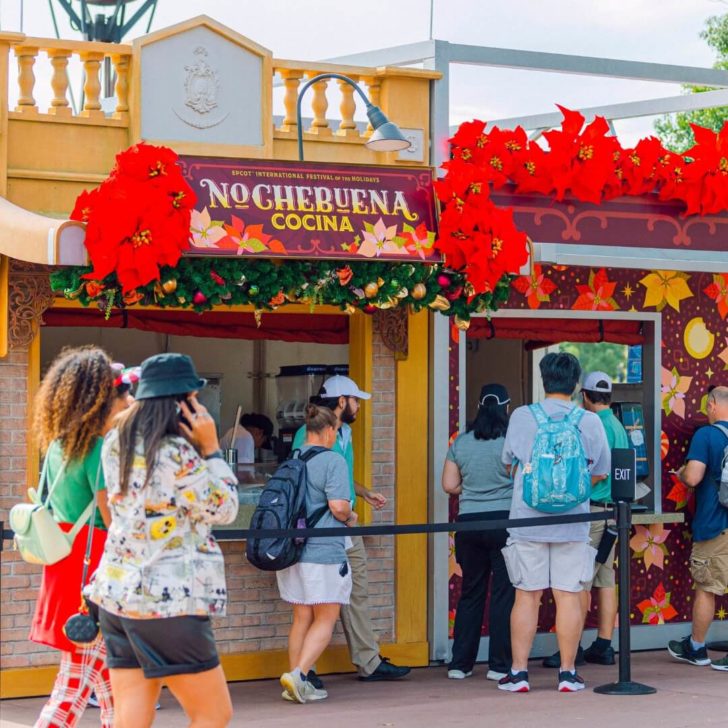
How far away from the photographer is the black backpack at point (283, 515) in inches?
301

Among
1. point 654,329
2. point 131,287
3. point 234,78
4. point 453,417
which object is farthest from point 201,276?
→ point 654,329

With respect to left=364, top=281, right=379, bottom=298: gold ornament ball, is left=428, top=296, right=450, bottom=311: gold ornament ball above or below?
below

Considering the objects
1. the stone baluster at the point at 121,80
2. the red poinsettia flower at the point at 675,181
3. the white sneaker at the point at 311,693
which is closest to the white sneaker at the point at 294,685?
A: the white sneaker at the point at 311,693

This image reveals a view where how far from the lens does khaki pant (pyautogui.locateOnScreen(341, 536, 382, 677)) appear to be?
8242 millimetres

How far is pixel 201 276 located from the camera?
7.51 metres

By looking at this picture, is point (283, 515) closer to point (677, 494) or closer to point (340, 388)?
point (340, 388)

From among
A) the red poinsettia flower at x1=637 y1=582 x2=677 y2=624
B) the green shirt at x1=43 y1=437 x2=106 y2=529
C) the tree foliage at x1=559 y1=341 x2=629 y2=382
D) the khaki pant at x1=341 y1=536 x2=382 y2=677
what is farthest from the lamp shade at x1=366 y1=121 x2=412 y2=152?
the tree foliage at x1=559 y1=341 x2=629 y2=382

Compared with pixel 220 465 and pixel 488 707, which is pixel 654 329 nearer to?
pixel 488 707

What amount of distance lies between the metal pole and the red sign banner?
1789mm

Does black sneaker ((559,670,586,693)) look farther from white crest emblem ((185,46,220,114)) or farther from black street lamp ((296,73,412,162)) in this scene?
white crest emblem ((185,46,220,114))

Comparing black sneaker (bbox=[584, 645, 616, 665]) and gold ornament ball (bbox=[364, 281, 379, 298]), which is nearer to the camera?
gold ornament ball (bbox=[364, 281, 379, 298])

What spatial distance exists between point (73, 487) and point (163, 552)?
816 millimetres

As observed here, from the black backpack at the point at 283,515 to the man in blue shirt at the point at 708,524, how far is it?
2667mm

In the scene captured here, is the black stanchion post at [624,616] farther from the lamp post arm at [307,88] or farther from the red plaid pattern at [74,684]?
the red plaid pattern at [74,684]
